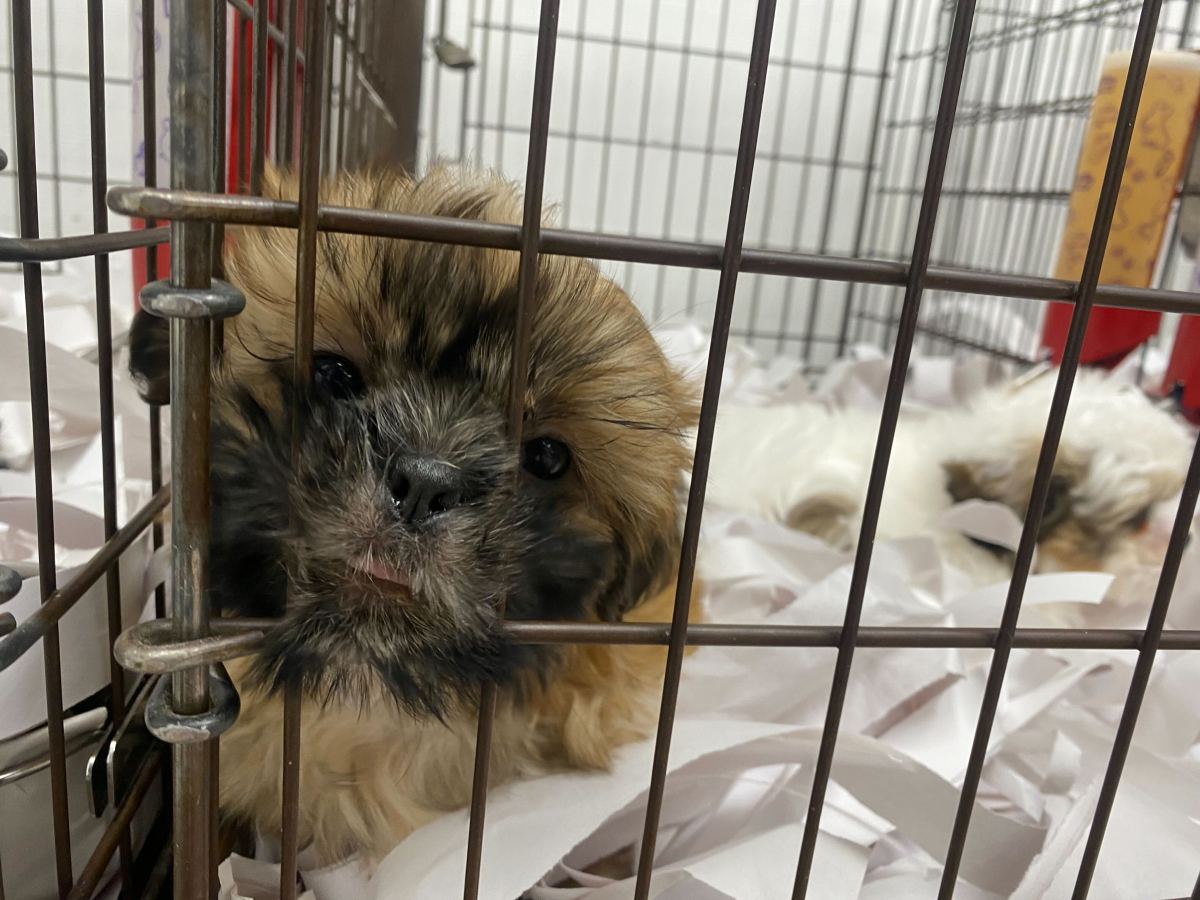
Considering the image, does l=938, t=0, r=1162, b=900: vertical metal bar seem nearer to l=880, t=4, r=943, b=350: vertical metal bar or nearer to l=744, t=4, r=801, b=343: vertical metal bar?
l=880, t=4, r=943, b=350: vertical metal bar

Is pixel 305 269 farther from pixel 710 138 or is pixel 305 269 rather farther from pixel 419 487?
pixel 710 138

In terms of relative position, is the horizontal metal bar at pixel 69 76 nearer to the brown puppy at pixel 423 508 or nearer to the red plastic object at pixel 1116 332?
the brown puppy at pixel 423 508

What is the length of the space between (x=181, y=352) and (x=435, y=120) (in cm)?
164

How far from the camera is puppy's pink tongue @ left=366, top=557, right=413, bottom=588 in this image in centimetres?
48

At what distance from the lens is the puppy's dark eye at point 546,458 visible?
639mm

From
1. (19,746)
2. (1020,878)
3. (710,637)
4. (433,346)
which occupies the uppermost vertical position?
(433,346)

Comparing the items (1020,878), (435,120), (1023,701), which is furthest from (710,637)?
(435,120)

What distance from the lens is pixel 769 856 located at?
0.64 meters

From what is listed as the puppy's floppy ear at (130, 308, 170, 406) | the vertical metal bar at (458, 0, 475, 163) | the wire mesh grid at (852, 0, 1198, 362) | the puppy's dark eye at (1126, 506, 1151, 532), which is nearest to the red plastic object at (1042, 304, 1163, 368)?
the wire mesh grid at (852, 0, 1198, 362)

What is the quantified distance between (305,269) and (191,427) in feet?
0.29

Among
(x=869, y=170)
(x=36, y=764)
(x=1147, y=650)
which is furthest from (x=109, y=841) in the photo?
(x=869, y=170)

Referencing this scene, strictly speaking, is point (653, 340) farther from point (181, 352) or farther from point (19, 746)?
point (19, 746)

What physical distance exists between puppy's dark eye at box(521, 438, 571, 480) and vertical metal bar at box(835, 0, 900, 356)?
183 centimetres

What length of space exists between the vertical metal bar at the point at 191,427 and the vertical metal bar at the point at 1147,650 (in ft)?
1.70
